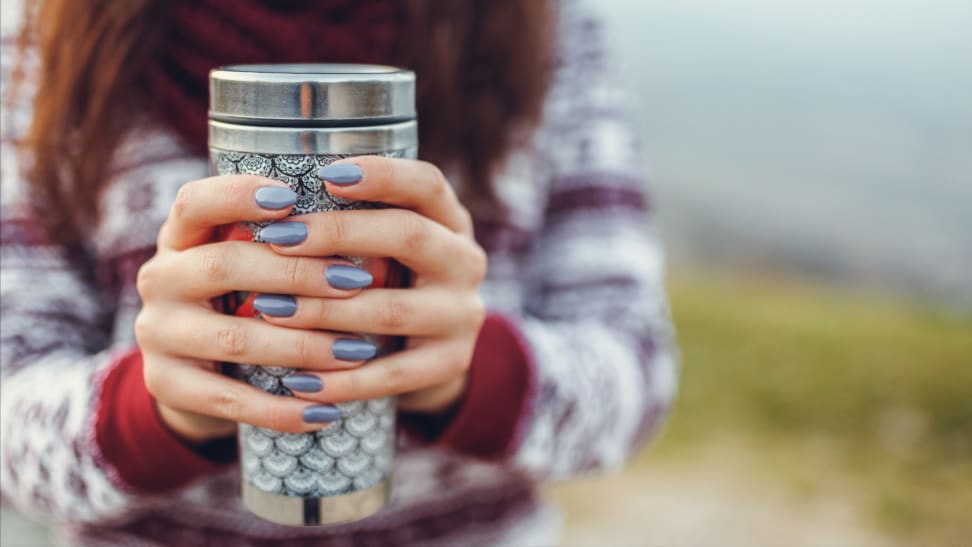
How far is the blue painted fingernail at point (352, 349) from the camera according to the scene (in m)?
0.49

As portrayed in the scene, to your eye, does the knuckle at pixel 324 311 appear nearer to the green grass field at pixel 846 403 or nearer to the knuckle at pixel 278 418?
the knuckle at pixel 278 418

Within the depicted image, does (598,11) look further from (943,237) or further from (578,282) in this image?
(943,237)

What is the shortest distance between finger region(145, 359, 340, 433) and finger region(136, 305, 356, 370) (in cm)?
2

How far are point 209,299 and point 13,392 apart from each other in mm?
268

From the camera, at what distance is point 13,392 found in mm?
668

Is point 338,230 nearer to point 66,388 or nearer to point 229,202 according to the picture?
point 229,202

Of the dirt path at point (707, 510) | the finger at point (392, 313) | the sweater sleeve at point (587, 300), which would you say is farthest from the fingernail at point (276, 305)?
the dirt path at point (707, 510)

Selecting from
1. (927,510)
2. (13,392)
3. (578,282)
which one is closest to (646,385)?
(578,282)

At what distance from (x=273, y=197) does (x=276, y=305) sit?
6cm

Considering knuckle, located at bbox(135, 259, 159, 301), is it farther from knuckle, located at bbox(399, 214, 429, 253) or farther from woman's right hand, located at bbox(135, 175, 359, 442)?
knuckle, located at bbox(399, 214, 429, 253)

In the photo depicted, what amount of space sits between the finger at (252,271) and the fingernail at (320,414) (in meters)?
0.07

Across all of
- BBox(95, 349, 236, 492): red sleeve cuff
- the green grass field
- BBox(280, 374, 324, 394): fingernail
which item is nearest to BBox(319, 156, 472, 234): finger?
BBox(280, 374, 324, 394): fingernail

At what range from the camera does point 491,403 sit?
25.5 inches

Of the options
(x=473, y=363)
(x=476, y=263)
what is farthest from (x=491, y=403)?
(x=476, y=263)
